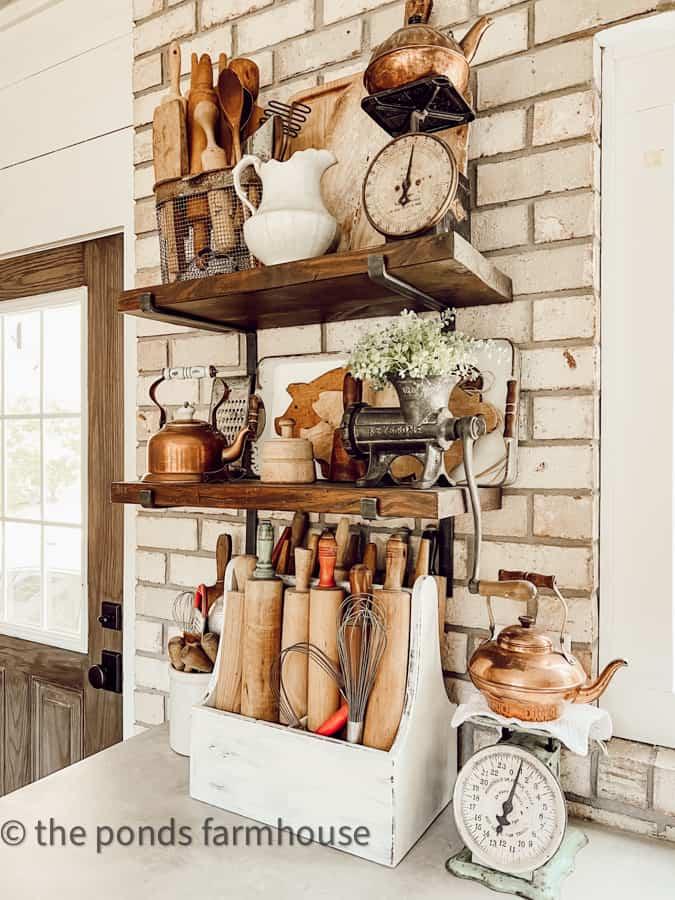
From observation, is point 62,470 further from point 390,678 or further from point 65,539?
point 390,678

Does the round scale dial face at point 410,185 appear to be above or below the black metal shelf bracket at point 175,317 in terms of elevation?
above

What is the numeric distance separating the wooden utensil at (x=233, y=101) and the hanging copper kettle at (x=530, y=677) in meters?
0.96

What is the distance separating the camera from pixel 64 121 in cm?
192

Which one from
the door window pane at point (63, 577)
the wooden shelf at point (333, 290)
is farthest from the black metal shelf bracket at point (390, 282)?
the door window pane at point (63, 577)

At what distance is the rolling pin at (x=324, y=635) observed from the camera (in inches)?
45.1

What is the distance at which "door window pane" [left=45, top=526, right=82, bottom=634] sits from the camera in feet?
6.59

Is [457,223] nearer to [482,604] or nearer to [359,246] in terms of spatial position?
[359,246]

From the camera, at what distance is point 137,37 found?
167cm

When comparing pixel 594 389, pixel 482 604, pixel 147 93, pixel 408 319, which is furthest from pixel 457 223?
pixel 147 93

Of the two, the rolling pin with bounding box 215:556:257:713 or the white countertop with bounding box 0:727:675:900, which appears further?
the rolling pin with bounding box 215:556:257:713

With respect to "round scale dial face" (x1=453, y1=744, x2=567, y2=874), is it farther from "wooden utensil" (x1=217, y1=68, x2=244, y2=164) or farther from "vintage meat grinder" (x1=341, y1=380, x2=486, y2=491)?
"wooden utensil" (x1=217, y1=68, x2=244, y2=164)

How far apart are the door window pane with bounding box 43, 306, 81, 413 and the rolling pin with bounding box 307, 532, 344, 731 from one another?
1.13 meters

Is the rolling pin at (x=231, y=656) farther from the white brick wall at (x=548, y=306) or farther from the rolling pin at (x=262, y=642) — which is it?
the white brick wall at (x=548, y=306)

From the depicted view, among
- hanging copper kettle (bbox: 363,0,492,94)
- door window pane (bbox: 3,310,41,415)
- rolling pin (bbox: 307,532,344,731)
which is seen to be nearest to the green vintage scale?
rolling pin (bbox: 307,532,344,731)
